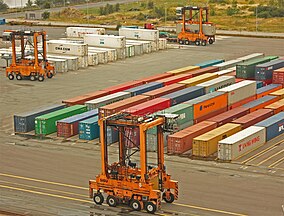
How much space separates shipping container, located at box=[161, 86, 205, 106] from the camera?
232ft

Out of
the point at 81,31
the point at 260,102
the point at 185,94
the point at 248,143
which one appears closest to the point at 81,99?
the point at 185,94

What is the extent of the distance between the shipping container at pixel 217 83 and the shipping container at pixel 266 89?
3.20 metres

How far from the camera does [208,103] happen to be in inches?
2736

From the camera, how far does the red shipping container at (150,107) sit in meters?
64.2

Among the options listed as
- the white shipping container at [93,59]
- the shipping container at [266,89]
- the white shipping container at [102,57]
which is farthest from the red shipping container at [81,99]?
the white shipping container at [102,57]

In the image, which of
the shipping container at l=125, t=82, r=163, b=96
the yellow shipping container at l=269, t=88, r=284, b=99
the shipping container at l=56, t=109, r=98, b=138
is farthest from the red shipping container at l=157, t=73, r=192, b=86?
the shipping container at l=56, t=109, r=98, b=138

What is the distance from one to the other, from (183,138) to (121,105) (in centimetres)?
897

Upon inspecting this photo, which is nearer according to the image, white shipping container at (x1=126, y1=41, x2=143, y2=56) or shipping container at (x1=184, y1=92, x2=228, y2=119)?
shipping container at (x1=184, y1=92, x2=228, y2=119)

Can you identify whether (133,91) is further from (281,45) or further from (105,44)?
(281,45)

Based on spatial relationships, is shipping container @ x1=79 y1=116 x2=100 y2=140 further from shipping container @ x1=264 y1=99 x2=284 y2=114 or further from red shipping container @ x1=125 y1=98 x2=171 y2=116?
shipping container @ x1=264 y1=99 x2=284 y2=114

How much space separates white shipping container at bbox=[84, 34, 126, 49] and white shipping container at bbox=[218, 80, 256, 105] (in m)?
43.6

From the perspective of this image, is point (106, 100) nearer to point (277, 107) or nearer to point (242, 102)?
point (242, 102)

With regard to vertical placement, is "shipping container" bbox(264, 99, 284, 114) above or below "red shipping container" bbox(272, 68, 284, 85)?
below

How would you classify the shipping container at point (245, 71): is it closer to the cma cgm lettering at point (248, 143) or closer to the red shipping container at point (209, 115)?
the red shipping container at point (209, 115)
